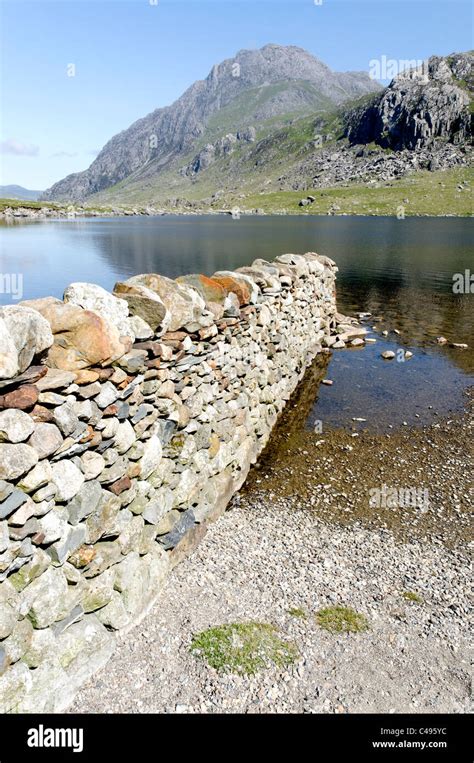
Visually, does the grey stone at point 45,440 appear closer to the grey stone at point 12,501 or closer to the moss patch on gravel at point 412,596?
the grey stone at point 12,501

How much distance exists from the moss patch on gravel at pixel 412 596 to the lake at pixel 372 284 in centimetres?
872

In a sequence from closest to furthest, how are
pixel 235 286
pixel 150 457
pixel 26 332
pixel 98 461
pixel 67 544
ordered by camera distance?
pixel 26 332
pixel 67 544
pixel 98 461
pixel 150 457
pixel 235 286

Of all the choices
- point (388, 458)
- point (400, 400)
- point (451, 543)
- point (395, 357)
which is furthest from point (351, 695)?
point (395, 357)

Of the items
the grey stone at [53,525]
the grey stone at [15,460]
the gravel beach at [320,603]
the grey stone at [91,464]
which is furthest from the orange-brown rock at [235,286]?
the grey stone at [15,460]

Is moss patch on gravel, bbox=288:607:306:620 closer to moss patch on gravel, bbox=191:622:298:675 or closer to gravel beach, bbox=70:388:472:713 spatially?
gravel beach, bbox=70:388:472:713

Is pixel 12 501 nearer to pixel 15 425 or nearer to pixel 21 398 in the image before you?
pixel 15 425

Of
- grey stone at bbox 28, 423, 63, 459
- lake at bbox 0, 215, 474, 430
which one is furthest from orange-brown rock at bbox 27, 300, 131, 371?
lake at bbox 0, 215, 474, 430

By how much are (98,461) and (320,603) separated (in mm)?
5060

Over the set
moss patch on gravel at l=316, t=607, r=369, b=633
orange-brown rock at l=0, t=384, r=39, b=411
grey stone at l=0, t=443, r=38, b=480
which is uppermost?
orange-brown rock at l=0, t=384, r=39, b=411

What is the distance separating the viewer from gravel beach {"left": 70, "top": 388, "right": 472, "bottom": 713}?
22.7ft

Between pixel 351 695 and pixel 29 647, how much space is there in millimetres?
4747

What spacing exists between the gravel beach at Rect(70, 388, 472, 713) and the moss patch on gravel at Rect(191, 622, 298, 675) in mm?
133

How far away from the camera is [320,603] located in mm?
8844

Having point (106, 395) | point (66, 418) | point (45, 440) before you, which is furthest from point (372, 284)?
point (45, 440)
